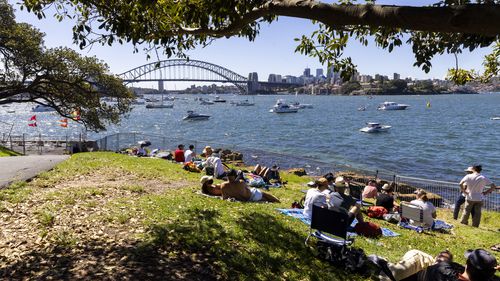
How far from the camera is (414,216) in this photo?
9320 millimetres

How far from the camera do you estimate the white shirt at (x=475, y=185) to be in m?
10.4

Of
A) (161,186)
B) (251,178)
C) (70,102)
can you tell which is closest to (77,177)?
(161,186)

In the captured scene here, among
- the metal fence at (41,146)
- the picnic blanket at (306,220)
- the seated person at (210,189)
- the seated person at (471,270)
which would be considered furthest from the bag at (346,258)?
the metal fence at (41,146)

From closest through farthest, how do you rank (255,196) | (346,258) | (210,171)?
(346,258) < (255,196) < (210,171)

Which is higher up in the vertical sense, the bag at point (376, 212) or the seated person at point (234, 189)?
the seated person at point (234, 189)

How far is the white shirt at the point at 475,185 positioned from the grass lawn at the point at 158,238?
0.89 metres

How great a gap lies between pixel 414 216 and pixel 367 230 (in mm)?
2002

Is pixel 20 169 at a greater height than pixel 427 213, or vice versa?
pixel 20 169

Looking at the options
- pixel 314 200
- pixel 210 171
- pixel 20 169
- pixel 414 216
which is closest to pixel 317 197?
pixel 314 200

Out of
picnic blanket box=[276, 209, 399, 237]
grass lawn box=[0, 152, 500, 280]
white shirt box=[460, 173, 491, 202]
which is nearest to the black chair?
grass lawn box=[0, 152, 500, 280]

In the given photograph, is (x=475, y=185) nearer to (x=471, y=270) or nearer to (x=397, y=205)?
(x=397, y=205)

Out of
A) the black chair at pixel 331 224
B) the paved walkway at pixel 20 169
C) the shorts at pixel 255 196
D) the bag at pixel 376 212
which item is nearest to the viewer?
the black chair at pixel 331 224

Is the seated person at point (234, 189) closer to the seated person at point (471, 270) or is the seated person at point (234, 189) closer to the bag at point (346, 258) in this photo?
the bag at point (346, 258)

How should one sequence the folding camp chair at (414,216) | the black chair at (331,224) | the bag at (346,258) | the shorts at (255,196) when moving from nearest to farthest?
1. the bag at (346,258)
2. the black chair at (331,224)
3. the folding camp chair at (414,216)
4. the shorts at (255,196)
